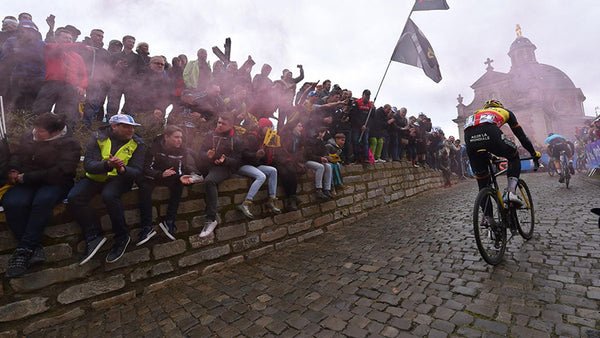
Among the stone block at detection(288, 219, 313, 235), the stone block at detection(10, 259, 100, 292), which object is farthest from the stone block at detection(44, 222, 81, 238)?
the stone block at detection(288, 219, 313, 235)

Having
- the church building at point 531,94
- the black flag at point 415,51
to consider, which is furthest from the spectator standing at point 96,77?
the church building at point 531,94

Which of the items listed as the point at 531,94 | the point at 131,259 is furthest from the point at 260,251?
the point at 531,94

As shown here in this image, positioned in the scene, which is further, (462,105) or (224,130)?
(462,105)

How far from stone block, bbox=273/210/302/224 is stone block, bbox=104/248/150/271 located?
7.13 ft

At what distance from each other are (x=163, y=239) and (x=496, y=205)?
4607 mm

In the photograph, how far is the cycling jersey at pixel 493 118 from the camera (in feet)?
11.6

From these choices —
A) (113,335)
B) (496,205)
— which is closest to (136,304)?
(113,335)

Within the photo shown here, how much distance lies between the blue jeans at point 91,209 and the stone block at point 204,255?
0.87 meters

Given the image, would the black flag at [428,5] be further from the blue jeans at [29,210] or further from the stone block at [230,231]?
the blue jeans at [29,210]

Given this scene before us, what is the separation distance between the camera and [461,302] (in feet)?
8.21

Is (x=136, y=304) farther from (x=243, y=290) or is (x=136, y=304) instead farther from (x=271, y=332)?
(x=271, y=332)

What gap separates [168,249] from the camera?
3691 millimetres

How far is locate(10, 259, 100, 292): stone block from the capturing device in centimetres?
274

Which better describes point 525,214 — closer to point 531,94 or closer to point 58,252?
point 58,252
